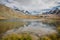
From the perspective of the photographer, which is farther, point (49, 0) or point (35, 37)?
point (49, 0)

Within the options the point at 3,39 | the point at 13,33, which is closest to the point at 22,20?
the point at 13,33

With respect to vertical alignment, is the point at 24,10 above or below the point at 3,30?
above

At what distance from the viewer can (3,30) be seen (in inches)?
139

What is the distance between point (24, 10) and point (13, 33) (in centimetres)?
66

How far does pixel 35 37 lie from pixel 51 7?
3.00 ft

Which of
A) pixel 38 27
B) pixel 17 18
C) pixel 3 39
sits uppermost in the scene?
pixel 17 18

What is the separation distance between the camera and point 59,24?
145 inches

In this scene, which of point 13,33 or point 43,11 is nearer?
point 13,33

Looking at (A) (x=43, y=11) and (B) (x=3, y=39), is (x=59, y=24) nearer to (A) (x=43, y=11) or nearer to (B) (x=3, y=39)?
(A) (x=43, y=11)

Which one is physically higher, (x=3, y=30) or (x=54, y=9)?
(x=54, y=9)

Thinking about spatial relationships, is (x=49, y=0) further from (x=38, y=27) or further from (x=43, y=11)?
(x=38, y=27)

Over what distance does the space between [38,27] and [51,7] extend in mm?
645

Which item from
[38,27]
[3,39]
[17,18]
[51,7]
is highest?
[51,7]

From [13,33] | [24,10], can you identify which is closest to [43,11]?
[24,10]
